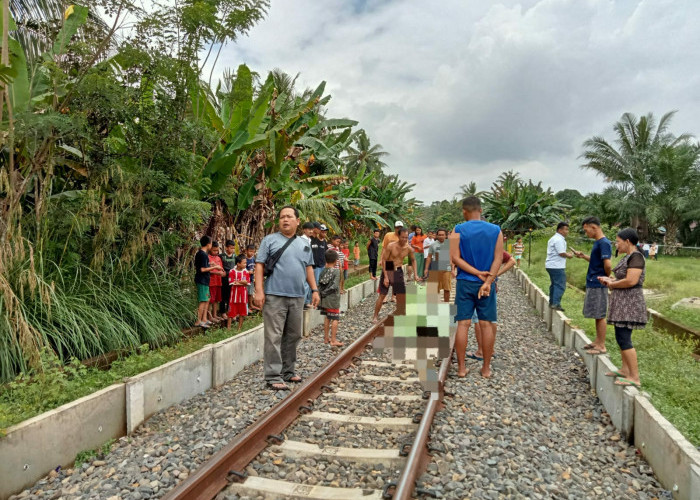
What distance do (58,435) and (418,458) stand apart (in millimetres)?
2728

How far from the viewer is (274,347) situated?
226 inches

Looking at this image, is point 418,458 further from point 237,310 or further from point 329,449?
point 237,310

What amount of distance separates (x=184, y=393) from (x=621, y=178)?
3804cm

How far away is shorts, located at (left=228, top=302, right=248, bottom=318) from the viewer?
26.9ft

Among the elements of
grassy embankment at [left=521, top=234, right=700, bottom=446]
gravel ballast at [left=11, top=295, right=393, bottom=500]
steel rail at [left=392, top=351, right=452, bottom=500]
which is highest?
grassy embankment at [left=521, top=234, right=700, bottom=446]

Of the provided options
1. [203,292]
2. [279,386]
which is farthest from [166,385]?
[203,292]

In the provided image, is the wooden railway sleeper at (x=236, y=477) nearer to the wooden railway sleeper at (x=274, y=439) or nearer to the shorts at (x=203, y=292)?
the wooden railway sleeper at (x=274, y=439)

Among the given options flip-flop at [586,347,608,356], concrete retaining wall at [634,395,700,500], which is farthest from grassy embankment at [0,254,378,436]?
flip-flop at [586,347,608,356]

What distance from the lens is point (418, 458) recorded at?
3.66m

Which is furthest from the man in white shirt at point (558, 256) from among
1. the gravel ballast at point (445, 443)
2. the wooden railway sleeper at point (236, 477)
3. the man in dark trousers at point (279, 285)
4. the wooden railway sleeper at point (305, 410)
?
the wooden railway sleeper at point (236, 477)

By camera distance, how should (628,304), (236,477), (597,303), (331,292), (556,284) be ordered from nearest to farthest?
(236,477) → (628,304) → (597,303) → (331,292) → (556,284)

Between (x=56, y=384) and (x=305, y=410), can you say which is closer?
(x=56, y=384)

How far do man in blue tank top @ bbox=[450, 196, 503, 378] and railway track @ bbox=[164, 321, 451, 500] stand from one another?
731mm

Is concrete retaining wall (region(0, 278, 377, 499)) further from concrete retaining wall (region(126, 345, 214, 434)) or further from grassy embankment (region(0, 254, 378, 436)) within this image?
grassy embankment (region(0, 254, 378, 436))
